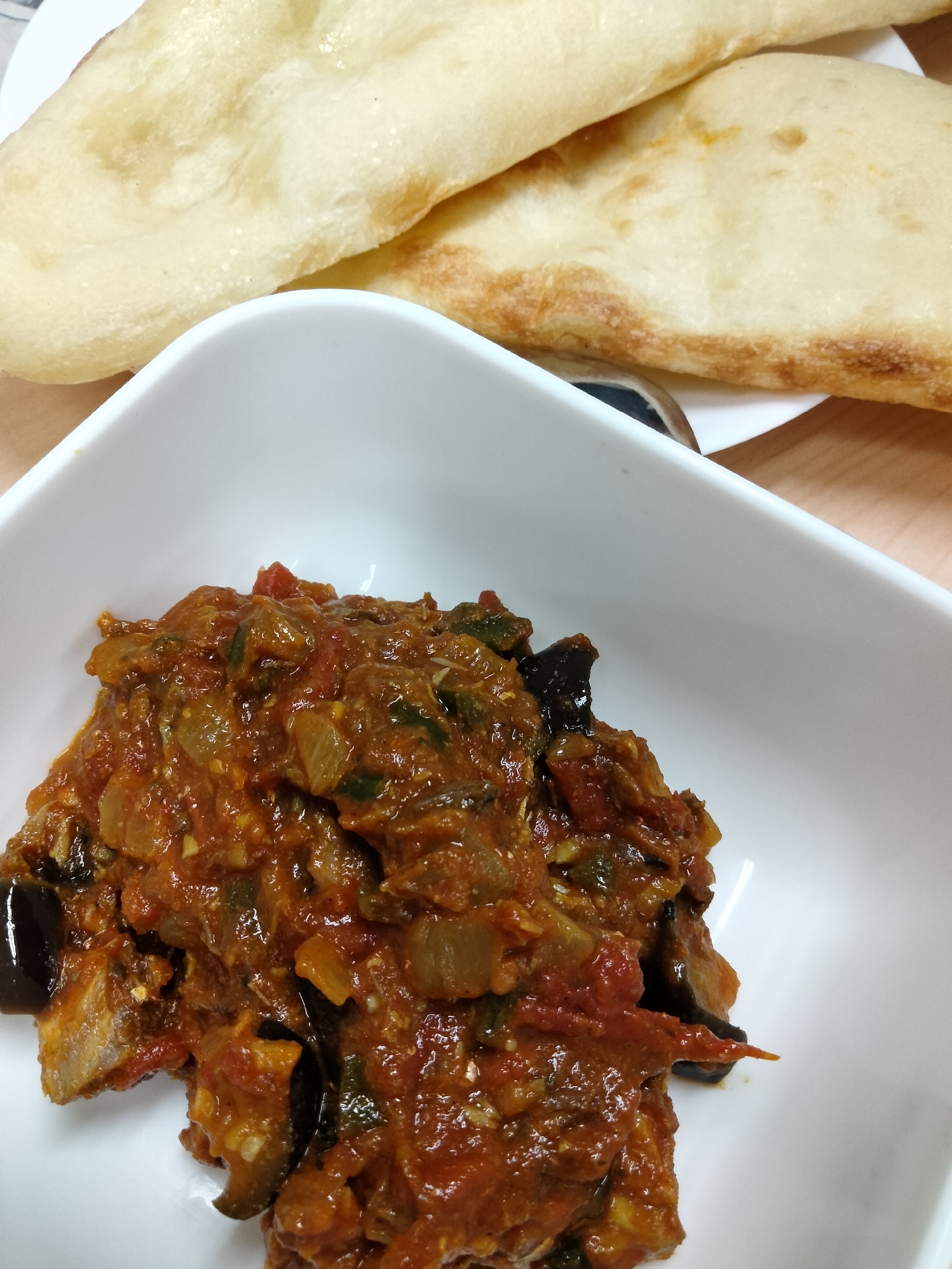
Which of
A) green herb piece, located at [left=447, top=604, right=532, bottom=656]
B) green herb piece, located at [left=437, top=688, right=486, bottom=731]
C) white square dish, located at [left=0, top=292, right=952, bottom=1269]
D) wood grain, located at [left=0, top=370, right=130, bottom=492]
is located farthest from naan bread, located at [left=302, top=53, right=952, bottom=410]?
green herb piece, located at [left=437, top=688, right=486, bottom=731]

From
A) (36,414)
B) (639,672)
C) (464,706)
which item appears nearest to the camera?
(464,706)

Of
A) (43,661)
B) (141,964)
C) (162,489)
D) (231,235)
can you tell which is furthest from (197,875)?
(231,235)

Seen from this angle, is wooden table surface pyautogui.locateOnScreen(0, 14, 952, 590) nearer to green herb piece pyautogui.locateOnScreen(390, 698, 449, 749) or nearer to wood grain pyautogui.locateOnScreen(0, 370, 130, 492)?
wood grain pyautogui.locateOnScreen(0, 370, 130, 492)

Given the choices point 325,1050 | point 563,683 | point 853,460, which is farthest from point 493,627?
point 853,460

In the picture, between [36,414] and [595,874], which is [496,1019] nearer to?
[595,874]

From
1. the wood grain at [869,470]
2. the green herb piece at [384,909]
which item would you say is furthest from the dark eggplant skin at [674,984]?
the wood grain at [869,470]

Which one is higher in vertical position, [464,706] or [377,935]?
[464,706]

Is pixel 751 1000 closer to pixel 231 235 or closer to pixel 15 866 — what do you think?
pixel 15 866
